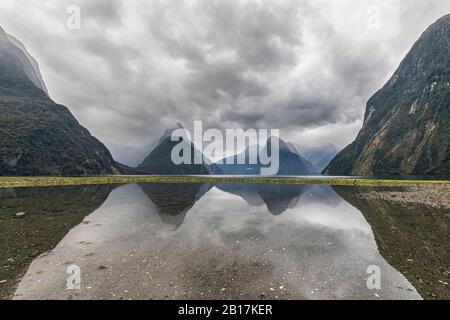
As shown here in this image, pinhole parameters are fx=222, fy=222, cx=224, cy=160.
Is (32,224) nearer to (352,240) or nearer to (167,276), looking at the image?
(167,276)

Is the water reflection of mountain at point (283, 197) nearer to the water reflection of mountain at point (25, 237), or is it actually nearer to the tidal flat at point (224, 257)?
→ the tidal flat at point (224, 257)

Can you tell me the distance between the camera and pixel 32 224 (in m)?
19.6

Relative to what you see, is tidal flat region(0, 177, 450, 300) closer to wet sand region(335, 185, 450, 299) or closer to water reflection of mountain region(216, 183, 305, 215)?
wet sand region(335, 185, 450, 299)

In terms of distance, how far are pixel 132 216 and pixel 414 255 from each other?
2429cm

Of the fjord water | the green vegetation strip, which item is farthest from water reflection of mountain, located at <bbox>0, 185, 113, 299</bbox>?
the green vegetation strip

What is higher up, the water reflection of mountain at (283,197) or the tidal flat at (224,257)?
the water reflection of mountain at (283,197)

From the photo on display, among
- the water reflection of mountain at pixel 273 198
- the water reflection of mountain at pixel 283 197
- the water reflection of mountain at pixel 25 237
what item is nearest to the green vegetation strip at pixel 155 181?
the water reflection of mountain at pixel 283 197

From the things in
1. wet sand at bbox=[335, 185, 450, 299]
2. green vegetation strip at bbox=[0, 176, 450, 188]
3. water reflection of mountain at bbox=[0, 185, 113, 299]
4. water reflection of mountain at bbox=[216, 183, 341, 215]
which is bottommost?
water reflection of mountain at bbox=[0, 185, 113, 299]

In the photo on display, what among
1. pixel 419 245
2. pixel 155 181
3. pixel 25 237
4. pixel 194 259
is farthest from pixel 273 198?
pixel 155 181

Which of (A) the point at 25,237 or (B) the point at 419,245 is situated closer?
(B) the point at 419,245

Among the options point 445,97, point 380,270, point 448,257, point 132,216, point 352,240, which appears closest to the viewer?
point 380,270

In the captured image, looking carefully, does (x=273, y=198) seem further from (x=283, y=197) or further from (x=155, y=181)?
(x=155, y=181)

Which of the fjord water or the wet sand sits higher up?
the wet sand
